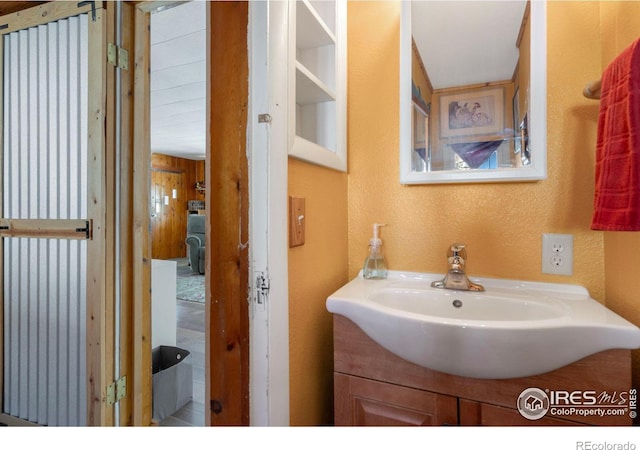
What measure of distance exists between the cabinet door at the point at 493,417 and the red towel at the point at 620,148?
0.44 metres

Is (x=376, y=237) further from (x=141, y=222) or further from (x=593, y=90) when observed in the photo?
(x=141, y=222)

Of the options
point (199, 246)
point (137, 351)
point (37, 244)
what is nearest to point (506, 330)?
point (137, 351)

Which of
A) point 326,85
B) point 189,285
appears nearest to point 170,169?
point 189,285

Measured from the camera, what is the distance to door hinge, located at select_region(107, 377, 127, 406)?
1.34 metres

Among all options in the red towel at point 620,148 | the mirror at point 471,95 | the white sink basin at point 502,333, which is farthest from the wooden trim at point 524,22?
the white sink basin at point 502,333

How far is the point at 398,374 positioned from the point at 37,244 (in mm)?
1640

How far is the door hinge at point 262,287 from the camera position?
28.3 inches

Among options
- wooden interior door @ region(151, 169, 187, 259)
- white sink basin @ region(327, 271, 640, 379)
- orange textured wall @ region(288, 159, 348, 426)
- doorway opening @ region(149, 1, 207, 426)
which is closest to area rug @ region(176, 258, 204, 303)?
doorway opening @ region(149, 1, 207, 426)

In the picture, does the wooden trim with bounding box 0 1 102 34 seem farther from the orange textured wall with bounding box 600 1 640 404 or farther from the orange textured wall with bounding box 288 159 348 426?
the orange textured wall with bounding box 600 1 640 404

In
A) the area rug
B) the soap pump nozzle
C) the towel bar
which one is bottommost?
the area rug

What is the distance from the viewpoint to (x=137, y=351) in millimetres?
1404

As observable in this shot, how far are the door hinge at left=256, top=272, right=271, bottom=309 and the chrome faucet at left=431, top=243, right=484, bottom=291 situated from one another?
21.1 inches

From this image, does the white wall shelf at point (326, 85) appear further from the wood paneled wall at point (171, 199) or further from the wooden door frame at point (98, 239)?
the wood paneled wall at point (171, 199)

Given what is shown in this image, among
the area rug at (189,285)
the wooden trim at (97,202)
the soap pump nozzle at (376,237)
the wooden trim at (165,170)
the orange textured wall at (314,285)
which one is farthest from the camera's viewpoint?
the wooden trim at (165,170)
